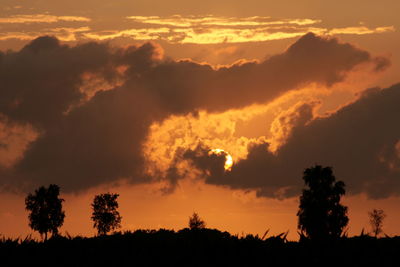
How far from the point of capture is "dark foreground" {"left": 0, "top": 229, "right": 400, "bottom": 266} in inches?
601

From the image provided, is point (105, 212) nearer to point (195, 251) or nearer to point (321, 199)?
point (321, 199)

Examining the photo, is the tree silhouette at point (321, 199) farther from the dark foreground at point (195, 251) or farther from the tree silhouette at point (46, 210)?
the dark foreground at point (195, 251)

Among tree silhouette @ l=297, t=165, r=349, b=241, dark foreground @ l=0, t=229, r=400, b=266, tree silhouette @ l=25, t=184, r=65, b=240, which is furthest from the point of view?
tree silhouette @ l=25, t=184, r=65, b=240

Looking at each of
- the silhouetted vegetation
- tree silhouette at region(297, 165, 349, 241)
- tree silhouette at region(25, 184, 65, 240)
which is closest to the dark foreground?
the silhouetted vegetation

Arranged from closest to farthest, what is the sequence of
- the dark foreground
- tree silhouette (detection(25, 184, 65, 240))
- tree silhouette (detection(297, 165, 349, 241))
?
the dark foreground < tree silhouette (detection(297, 165, 349, 241)) < tree silhouette (detection(25, 184, 65, 240))

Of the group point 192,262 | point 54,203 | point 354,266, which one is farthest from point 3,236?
point 54,203

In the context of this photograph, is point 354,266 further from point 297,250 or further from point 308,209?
point 308,209

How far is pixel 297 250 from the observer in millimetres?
15523

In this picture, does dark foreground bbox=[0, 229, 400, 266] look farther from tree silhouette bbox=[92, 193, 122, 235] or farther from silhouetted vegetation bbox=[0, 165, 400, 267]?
tree silhouette bbox=[92, 193, 122, 235]

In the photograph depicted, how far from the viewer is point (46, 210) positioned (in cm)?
17500

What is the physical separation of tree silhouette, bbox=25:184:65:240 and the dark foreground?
Answer: 16009cm

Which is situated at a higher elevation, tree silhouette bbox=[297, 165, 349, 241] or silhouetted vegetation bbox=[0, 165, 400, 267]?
tree silhouette bbox=[297, 165, 349, 241]

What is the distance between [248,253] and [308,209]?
4566 inches

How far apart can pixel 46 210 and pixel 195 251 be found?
163m
